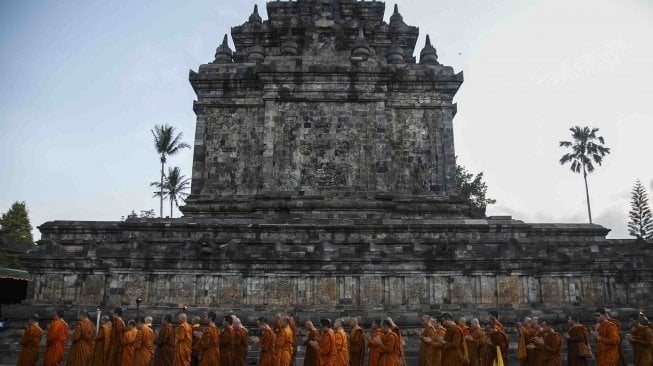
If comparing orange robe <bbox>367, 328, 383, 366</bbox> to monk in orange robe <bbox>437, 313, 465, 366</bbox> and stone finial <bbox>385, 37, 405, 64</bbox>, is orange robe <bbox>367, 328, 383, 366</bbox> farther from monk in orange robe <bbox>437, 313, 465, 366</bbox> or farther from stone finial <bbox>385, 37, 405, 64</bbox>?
stone finial <bbox>385, 37, 405, 64</bbox>

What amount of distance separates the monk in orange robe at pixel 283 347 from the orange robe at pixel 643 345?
828 centimetres

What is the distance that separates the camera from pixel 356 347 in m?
13.2

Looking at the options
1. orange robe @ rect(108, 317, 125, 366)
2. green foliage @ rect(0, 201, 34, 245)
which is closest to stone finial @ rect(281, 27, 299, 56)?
orange robe @ rect(108, 317, 125, 366)

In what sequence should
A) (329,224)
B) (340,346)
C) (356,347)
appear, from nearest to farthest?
(340,346) < (356,347) < (329,224)

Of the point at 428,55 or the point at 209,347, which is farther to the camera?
the point at 428,55

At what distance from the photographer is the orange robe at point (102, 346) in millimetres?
13148

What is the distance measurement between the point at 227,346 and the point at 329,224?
7.94m

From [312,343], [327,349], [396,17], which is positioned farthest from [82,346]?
[396,17]

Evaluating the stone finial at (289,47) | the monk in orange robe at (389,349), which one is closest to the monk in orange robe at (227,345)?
the monk in orange robe at (389,349)

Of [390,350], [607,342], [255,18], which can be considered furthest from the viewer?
[255,18]

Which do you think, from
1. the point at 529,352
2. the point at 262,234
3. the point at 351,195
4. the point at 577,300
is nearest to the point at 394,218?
the point at 351,195

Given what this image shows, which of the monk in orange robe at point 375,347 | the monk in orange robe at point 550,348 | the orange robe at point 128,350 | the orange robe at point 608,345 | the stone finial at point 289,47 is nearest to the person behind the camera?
the monk in orange robe at point 375,347

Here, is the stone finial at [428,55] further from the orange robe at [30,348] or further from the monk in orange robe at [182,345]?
the orange robe at [30,348]

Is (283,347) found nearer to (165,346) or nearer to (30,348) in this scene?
(165,346)
